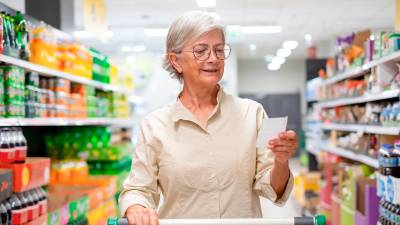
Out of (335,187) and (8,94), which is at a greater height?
(8,94)

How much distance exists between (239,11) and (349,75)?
5.78 meters

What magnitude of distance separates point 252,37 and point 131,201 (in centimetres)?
1340

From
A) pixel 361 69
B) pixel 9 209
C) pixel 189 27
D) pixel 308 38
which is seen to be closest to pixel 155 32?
pixel 308 38

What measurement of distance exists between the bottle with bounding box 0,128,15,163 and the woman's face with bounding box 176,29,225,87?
1347 mm

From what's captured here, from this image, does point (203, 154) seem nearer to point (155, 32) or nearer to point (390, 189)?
point (390, 189)

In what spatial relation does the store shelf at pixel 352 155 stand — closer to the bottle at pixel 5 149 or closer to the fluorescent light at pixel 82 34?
the bottle at pixel 5 149

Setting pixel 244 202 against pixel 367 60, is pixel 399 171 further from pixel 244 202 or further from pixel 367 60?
pixel 367 60

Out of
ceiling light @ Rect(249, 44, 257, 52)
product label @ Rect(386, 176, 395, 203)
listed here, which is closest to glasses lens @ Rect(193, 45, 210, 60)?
product label @ Rect(386, 176, 395, 203)

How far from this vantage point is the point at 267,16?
11867mm

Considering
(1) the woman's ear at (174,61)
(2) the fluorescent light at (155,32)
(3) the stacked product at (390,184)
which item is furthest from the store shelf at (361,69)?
(2) the fluorescent light at (155,32)

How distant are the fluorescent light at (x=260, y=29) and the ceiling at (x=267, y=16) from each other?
237mm

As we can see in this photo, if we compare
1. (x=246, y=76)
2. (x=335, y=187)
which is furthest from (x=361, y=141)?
(x=246, y=76)

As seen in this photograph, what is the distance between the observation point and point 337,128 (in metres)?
6.50

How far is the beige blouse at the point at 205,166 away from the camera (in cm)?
202
